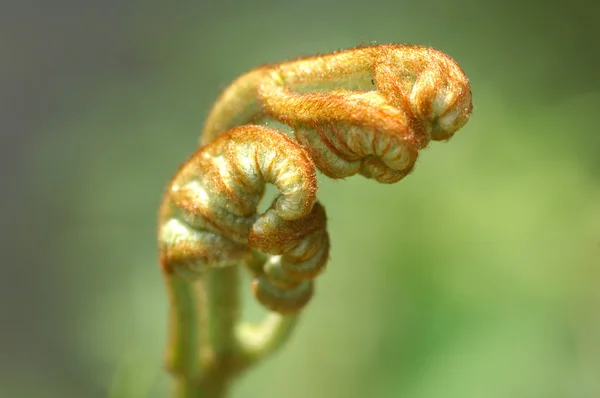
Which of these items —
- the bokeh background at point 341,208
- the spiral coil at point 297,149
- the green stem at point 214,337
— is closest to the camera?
the spiral coil at point 297,149

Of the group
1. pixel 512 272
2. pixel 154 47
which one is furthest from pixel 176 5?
pixel 512 272

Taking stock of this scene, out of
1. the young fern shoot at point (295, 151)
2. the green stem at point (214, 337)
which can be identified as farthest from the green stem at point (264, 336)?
the young fern shoot at point (295, 151)

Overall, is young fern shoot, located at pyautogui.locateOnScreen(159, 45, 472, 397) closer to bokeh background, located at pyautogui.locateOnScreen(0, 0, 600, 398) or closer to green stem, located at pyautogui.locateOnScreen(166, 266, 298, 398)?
green stem, located at pyautogui.locateOnScreen(166, 266, 298, 398)

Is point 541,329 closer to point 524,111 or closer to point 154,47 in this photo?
point 524,111

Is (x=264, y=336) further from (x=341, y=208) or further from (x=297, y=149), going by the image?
(x=341, y=208)

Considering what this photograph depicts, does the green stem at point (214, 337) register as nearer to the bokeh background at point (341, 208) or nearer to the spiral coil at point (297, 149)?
the spiral coil at point (297, 149)

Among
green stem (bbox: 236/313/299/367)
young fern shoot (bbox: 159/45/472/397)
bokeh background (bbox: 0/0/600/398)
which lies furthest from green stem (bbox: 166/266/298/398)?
bokeh background (bbox: 0/0/600/398)
